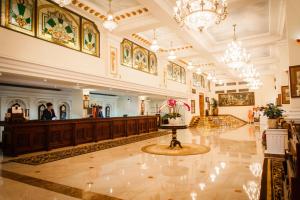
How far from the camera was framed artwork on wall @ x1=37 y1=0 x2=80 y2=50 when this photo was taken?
6629 mm

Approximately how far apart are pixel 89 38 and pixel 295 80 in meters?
7.32

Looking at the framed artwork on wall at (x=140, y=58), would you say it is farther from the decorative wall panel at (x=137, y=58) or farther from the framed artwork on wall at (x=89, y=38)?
the framed artwork on wall at (x=89, y=38)

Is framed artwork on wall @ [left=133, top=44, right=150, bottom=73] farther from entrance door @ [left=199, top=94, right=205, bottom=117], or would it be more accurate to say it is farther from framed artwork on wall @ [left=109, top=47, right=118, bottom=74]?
entrance door @ [left=199, top=94, right=205, bottom=117]

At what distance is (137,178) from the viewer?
4246 millimetres

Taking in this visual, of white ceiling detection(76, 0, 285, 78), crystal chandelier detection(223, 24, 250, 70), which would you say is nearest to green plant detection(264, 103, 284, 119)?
crystal chandelier detection(223, 24, 250, 70)

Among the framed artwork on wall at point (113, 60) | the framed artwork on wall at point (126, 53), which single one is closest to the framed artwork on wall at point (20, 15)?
the framed artwork on wall at point (113, 60)

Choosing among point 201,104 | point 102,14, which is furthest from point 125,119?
point 201,104

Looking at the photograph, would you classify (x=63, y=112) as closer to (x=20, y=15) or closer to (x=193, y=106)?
(x=20, y=15)

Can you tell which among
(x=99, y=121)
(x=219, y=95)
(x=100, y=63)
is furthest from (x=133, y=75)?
(x=219, y=95)

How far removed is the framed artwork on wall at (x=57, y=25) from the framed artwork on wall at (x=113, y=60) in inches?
68.8

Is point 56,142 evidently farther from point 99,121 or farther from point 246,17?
point 246,17

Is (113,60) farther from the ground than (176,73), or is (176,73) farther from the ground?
(176,73)

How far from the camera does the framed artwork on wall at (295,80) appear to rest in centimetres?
560

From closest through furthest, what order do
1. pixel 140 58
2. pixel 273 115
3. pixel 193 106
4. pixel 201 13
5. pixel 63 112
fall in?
pixel 201 13 < pixel 273 115 < pixel 140 58 < pixel 63 112 < pixel 193 106
